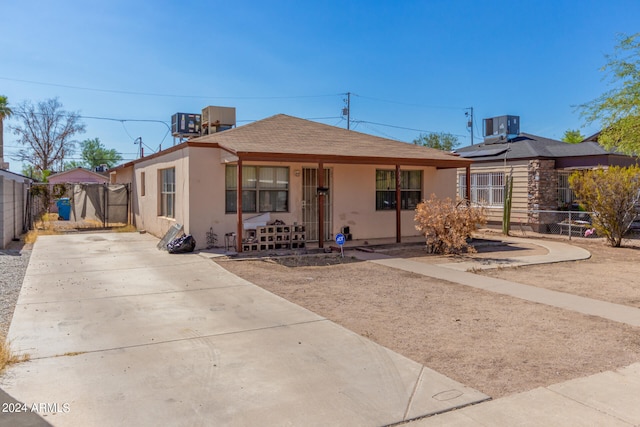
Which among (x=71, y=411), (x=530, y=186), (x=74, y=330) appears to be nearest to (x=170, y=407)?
(x=71, y=411)

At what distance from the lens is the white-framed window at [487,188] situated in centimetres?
2011

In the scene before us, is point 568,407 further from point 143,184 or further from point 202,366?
point 143,184

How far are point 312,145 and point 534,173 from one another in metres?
10.1

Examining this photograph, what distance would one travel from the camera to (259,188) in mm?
13492

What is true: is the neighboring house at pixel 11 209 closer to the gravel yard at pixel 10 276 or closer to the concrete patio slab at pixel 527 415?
the gravel yard at pixel 10 276

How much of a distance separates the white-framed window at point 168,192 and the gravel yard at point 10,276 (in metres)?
3.98

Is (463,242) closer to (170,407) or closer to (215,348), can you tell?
(215,348)

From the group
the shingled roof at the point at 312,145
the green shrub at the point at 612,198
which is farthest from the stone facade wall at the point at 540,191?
the shingled roof at the point at 312,145

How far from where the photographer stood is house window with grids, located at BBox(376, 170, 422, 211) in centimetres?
1530

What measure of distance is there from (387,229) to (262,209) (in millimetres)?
4336

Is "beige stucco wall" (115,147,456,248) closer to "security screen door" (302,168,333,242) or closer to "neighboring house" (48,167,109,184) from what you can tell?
"security screen door" (302,168,333,242)

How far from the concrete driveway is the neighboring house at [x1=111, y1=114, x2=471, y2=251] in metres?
5.03

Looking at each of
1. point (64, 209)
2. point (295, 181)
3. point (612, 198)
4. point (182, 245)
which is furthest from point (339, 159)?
point (64, 209)

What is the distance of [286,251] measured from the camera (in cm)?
1234
